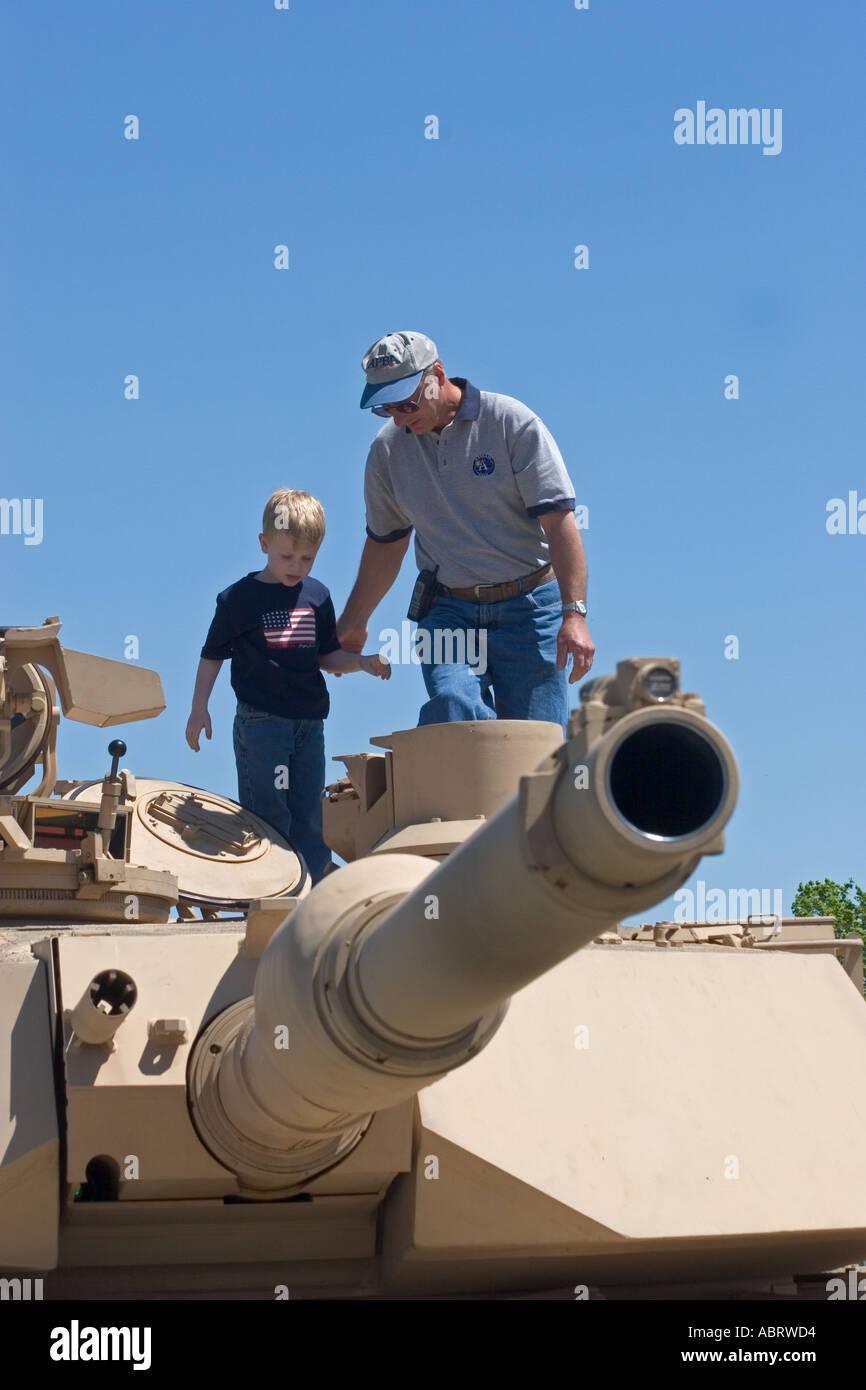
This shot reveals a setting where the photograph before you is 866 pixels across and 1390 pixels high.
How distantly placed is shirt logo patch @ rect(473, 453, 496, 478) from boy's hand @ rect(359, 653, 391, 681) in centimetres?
102

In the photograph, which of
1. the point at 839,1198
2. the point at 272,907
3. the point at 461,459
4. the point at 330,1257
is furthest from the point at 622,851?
the point at 461,459

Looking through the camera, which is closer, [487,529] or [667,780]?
[667,780]

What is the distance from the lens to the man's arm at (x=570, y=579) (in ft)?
24.4

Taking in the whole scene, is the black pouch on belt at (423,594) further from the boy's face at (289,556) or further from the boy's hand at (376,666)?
the boy's face at (289,556)

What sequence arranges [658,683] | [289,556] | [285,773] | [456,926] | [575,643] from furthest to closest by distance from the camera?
[285,773], [289,556], [575,643], [456,926], [658,683]

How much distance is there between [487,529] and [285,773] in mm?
1767

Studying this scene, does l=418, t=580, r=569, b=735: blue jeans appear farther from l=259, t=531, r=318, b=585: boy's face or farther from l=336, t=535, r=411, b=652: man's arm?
l=259, t=531, r=318, b=585: boy's face

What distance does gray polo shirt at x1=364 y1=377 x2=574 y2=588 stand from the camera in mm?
7684


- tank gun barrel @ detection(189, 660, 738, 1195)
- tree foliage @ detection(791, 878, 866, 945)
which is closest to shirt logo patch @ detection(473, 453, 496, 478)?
tank gun barrel @ detection(189, 660, 738, 1195)

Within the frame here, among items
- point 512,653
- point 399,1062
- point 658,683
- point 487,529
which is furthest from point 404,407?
point 658,683

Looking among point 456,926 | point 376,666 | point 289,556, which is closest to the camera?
point 456,926

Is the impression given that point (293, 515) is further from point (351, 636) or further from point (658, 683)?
point (658, 683)

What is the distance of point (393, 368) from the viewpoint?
295 inches

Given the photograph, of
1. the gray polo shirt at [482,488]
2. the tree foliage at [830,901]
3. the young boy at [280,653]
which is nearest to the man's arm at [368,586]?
the young boy at [280,653]
